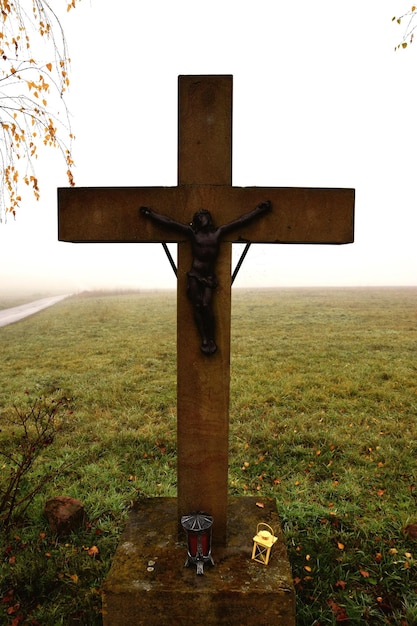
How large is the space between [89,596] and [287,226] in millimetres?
3217

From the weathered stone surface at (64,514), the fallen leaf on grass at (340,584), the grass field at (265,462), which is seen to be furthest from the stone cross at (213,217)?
the weathered stone surface at (64,514)

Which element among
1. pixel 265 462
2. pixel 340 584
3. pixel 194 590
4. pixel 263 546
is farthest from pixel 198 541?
pixel 265 462

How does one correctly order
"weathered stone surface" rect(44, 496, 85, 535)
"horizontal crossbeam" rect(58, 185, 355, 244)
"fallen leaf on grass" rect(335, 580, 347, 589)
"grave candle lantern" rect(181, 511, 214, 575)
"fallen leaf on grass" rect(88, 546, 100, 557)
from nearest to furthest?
"grave candle lantern" rect(181, 511, 214, 575) → "horizontal crossbeam" rect(58, 185, 355, 244) → "fallen leaf on grass" rect(335, 580, 347, 589) → "fallen leaf on grass" rect(88, 546, 100, 557) → "weathered stone surface" rect(44, 496, 85, 535)

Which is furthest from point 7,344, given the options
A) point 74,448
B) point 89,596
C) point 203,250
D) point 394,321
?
point 394,321

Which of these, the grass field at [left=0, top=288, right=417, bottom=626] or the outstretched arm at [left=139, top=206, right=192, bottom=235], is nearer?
the outstretched arm at [left=139, top=206, right=192, bottom=235]

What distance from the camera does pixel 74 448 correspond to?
575 centimetres

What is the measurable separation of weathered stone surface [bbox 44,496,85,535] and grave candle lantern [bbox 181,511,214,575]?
1.75m

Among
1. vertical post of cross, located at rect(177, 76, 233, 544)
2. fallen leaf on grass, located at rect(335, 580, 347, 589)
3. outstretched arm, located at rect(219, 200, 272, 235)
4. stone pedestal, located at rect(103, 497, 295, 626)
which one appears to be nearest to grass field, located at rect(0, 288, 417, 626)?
fallen leaf on grass, located at rect(335, 580, 347, 589)

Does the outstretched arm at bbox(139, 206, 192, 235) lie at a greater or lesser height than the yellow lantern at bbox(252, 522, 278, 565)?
greater

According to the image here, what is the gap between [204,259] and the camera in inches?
111

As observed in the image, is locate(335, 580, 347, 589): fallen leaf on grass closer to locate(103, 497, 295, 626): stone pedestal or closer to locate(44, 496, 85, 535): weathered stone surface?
locate(103, 497, 295, 626): stone pedestal

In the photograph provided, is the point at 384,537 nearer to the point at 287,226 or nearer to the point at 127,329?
the point at 287,226

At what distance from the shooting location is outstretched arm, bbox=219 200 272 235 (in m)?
2.85

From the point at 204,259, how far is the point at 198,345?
0.61m
